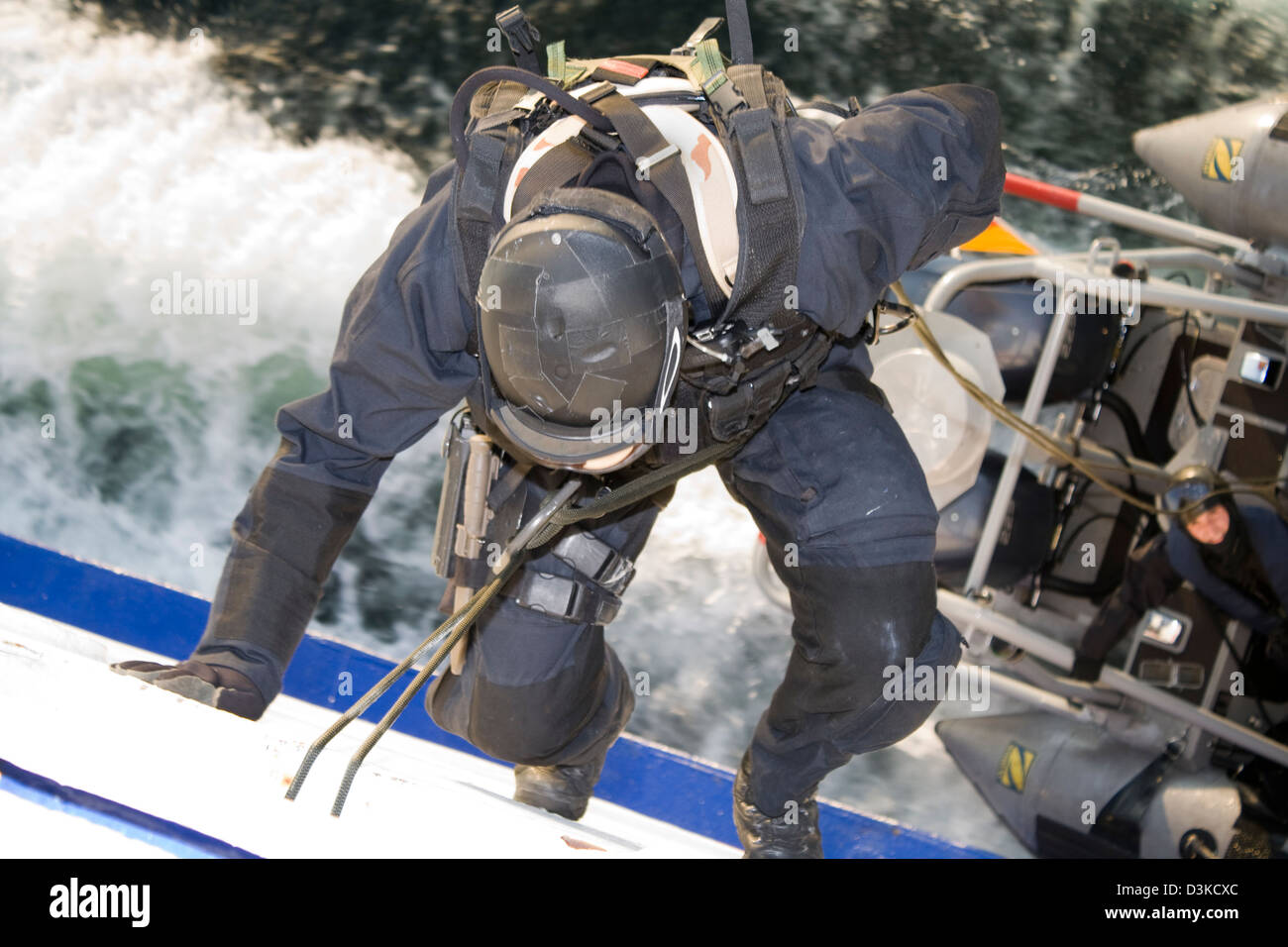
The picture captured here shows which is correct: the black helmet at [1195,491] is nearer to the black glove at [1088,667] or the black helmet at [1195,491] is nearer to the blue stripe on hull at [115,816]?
the black glove at [1088,667]

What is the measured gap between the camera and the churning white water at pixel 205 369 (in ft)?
14.2

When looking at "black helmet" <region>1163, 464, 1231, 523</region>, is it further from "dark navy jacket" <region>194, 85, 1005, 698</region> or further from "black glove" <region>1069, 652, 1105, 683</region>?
"dark navy jacket" <region>194, 85, 1005, 698</region>

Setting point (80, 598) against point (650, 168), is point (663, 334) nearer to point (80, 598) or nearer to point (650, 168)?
point (650, 168)

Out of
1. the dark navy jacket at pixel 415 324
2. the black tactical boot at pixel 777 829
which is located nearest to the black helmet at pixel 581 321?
the dark navy jacket at pixel 415 324

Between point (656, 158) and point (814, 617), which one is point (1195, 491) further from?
point (656, 158)

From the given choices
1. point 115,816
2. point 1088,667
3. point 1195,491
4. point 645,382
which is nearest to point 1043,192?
point 1195,491

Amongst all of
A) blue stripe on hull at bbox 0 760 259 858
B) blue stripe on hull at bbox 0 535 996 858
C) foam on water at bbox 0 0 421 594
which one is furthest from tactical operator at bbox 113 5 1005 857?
foam on water at bbox 0 0 421 594

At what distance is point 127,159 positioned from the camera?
568cm

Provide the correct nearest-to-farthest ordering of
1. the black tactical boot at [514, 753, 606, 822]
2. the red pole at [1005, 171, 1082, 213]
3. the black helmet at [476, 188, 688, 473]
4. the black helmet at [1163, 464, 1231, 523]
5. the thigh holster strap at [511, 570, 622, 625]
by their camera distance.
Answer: the black helmet at [476, 188, 688, 473]
the thigh holster strap at [511, 570, 622, 625]
the black tactical boot at [514, 753, 606, 822]
the black helmet at [1163, 464, 1231, 523]
the red pole at [1005, 171, 1082, 213]

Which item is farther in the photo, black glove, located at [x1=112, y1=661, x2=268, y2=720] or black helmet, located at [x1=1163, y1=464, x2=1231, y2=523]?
black helmet, located at [x1=1163, y1=464, x2=1231, y2=523]

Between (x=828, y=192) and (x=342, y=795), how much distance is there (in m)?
1.17

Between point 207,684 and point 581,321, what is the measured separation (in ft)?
2.62

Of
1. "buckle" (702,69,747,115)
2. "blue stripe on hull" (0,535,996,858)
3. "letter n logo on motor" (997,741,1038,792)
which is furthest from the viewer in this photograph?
"letter n logo on motor" (997,741,1038,792)

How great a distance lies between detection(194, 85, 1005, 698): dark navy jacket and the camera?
1902mm
